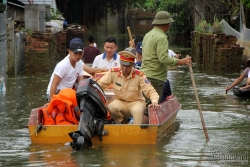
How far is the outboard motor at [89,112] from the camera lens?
9391 millimetres

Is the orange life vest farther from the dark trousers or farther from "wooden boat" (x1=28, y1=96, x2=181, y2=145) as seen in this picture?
the dark trousers

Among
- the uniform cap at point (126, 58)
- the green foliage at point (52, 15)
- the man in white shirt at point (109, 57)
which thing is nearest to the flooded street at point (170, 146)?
the uniform cap at point (126, 58)

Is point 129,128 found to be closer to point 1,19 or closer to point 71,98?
point 71,98

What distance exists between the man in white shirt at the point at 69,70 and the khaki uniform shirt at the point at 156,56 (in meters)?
1.11

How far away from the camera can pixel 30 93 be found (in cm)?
1772

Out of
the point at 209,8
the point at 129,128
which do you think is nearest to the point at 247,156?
the point at 129,128

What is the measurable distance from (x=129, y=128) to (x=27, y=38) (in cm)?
1458

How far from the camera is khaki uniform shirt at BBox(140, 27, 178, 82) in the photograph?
1095 centimetres

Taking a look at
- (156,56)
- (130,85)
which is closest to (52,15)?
(156,56)

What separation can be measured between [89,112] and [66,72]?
1346 mm

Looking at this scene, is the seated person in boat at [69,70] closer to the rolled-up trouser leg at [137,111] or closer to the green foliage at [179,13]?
Result: the rolled-up trouser leg at [137,111]

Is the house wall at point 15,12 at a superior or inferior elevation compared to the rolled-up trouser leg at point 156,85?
superior

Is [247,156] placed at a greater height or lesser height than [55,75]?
lesser

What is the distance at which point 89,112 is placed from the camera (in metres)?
9.72
